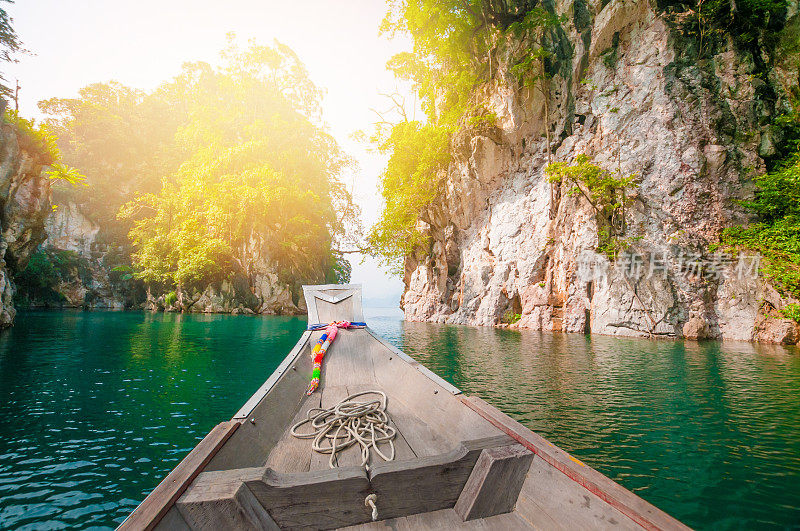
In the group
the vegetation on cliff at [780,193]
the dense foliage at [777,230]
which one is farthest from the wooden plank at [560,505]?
the dense foliage at [777,230]

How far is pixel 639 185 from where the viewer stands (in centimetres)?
1529

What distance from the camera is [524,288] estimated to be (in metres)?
Result: 18.2

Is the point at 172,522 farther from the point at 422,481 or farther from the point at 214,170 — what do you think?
the point at 214,170

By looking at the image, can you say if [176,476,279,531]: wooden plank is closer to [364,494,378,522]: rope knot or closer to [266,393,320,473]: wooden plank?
[364,494,378,522]: rope knot

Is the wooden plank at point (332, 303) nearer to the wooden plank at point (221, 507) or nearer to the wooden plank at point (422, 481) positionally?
the wooden plank at point (422, 481)

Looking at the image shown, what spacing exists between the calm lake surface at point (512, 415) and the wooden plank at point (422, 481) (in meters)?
2.11

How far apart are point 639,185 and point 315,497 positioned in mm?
18459

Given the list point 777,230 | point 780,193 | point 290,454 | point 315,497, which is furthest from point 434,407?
point 780,193

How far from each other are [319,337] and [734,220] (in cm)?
1769

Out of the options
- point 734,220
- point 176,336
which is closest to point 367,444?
point 176,336

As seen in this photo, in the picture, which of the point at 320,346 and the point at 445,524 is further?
the point at 320,346

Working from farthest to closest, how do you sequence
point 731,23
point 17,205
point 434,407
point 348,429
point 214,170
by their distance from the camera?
point 214,170 < point 731,23 < point 17,205 < point 434,407 < point 348,429

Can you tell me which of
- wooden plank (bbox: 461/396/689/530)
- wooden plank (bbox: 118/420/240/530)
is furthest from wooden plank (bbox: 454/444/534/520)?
wooden plank (bbox: 118/420/240/530)

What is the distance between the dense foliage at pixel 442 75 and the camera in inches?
749
